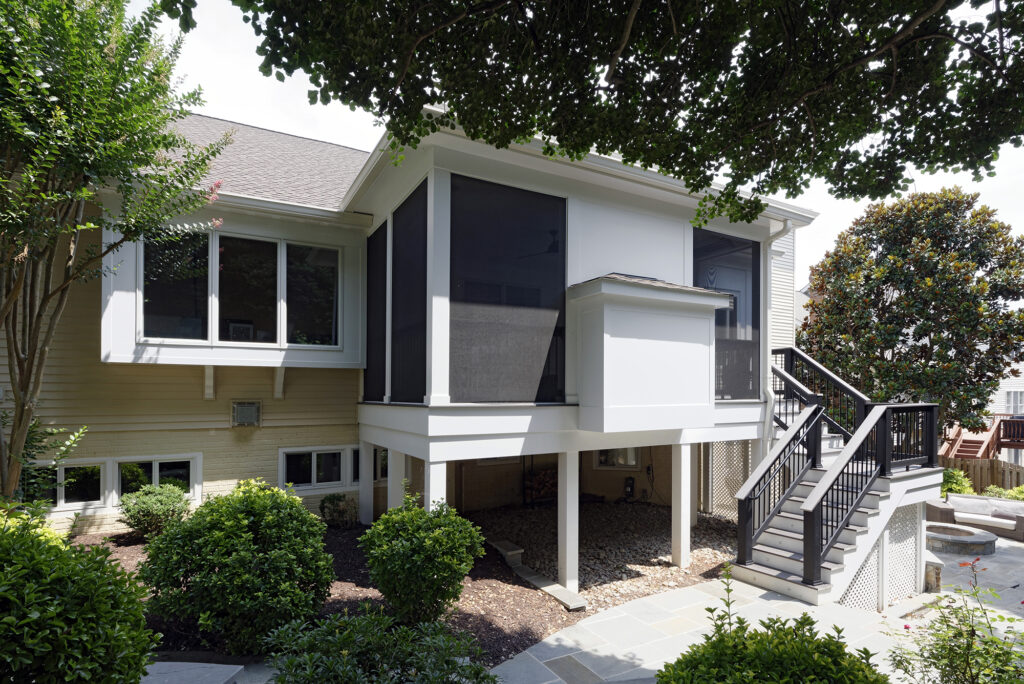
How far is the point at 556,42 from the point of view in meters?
4.20

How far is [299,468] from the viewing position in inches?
342

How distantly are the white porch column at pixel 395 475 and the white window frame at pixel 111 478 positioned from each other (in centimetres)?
298

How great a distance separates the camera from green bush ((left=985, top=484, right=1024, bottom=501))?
1187cm

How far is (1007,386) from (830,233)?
15.8 meters

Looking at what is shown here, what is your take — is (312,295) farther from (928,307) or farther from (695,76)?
(928,307)

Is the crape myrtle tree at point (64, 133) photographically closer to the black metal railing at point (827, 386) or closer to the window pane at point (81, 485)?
the window pane at point (81, 485)

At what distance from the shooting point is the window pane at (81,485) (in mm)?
7242

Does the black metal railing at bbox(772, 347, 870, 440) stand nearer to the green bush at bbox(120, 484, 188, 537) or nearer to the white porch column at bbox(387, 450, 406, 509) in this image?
the white porch column at bbox(387, 450, 406, 509)

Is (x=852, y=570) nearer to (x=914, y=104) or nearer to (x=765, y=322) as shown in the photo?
(x=765, y=322)

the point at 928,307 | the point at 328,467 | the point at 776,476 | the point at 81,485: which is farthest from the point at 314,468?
the point at 928,307

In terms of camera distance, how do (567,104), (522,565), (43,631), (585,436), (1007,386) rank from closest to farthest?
(43,631), (567,104), (585,436), (522,565), (1007,386)

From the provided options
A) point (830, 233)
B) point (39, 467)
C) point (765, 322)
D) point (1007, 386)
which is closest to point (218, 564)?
point (39, 467)

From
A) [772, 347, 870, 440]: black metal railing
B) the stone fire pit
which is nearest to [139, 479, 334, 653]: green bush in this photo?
[772, 347, 870, 440]: black metal railing

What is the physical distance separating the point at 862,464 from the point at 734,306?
287 centimetres
